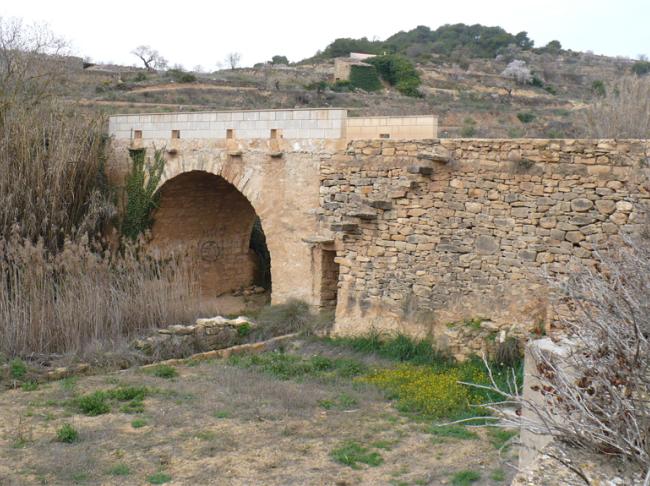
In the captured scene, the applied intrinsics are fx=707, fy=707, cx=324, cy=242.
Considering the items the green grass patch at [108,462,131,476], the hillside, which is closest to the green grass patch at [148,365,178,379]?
the green grass patch at [108,462,131,476]

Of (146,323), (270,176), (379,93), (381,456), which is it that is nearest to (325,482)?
(381,456)

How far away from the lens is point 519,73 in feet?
120

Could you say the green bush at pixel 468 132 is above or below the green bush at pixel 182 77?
below

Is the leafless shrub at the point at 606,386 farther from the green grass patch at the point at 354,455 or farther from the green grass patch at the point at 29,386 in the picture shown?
the green grass patch at the point at 29,386

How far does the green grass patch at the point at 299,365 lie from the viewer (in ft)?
29.7

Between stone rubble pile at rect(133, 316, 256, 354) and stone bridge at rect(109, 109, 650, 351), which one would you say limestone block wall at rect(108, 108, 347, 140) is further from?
stone rubble pile at rect(133, 316, 256, 354)

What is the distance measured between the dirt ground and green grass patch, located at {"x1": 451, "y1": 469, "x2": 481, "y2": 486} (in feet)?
0.23

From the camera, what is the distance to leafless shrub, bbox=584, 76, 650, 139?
45.8 ft

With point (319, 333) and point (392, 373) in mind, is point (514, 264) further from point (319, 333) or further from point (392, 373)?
point (319, 333)

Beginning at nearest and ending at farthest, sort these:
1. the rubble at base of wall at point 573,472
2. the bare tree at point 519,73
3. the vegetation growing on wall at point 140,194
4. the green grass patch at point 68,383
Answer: the rubble at base of wall at point 573,472
the green grass patch at point 68,383
the vegetation growing on wall at point 140,194
the bare tree at point 519,73

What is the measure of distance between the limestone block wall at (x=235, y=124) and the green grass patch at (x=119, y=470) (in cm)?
618

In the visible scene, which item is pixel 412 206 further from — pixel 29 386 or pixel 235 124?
pixel 29 386

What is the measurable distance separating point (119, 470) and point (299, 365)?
134 inches

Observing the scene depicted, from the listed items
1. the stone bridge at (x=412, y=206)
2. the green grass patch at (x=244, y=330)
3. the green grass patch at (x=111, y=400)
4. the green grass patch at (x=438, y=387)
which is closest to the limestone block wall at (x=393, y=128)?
the stone bridge at (x=412, y=206)
